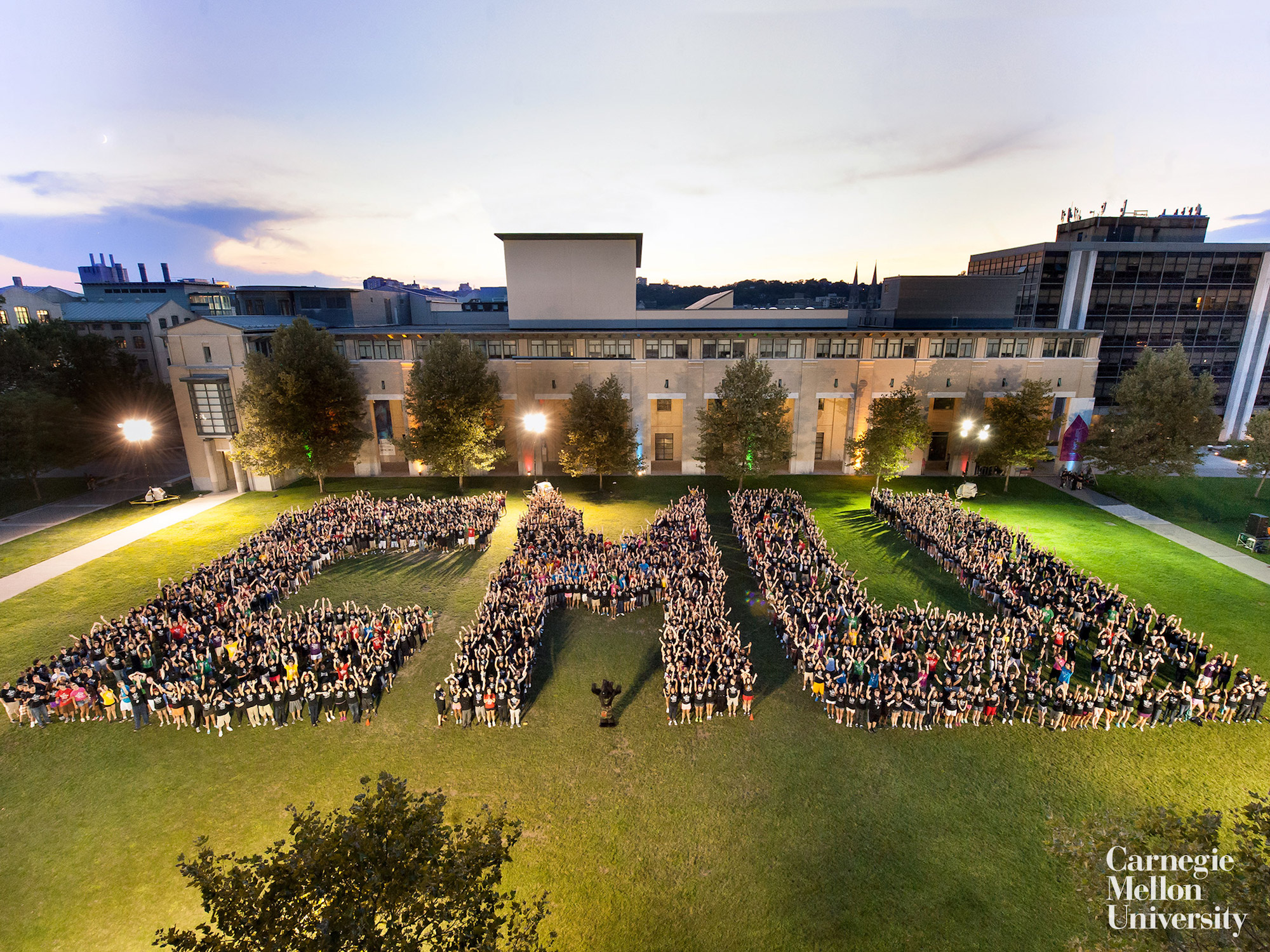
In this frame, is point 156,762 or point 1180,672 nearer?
point 156,762

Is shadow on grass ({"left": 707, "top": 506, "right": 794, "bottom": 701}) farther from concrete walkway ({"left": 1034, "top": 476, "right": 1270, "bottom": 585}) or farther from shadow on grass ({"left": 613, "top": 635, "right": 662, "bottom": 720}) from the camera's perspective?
concrete walkway ({"left": 1034, "top": 476, "right": 1270, "bottom": 585})

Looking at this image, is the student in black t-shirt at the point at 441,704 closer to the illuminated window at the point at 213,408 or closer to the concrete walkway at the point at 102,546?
the concrete walkway at the point at 102,546

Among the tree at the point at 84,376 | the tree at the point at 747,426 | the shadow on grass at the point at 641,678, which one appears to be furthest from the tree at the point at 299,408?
the shadow on grass at the point at 641,678

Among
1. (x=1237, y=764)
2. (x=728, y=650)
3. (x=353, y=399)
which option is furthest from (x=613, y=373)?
(x=1237, y=764)

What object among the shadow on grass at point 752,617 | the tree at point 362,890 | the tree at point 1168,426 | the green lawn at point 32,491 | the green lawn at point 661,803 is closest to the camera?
the tree at point 362,890

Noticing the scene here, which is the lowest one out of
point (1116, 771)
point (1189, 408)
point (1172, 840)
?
point (1116, 771)

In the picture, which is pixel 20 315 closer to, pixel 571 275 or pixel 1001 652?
pixel 571 275

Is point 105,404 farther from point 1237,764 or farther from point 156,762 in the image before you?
point 1237,764

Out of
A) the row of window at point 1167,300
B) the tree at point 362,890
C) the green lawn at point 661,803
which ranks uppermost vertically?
the row of window at point 1167,300
